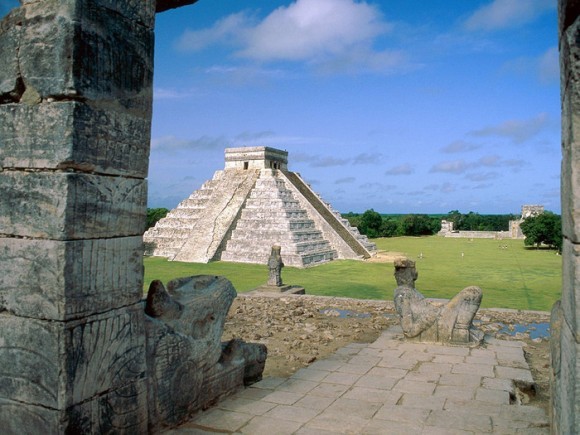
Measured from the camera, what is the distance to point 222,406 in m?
4.86

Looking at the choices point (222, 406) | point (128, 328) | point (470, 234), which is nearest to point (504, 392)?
point (222, 406)

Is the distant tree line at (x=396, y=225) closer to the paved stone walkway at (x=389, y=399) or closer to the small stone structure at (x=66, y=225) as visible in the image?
the paved stone walkway at (x=389, y=399)

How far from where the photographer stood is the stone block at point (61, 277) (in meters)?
3.54

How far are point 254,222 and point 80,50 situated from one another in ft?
72.2

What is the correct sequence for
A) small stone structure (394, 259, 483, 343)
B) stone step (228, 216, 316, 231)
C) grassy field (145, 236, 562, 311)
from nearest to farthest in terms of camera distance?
1. small stone structure (394, 259, 483, 343)
2. grassy field (145, 236, 562, 311)
3. stone step (228, 216, 316, 231)

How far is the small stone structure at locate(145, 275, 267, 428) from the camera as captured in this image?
14.0 feet

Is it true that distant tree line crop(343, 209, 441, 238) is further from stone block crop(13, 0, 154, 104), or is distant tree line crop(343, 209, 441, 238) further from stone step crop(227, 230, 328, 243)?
stone block crop(13, 0, 154, 104)

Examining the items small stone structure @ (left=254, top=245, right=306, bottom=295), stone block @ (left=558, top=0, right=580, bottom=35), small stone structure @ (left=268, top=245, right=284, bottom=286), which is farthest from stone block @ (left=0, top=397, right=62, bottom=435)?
small stone structure @ (left=268, top=245, right=284, bottom=286)

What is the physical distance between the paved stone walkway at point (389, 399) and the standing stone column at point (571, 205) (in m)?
1.83

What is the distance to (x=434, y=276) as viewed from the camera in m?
18.5

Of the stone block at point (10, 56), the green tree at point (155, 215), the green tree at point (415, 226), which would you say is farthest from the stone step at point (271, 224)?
the green tree at point (415, 226)

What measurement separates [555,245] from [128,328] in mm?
32133

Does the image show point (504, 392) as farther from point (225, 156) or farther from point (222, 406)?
point (225, 156)

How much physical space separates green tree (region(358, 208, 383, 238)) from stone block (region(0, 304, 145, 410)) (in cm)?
4147
